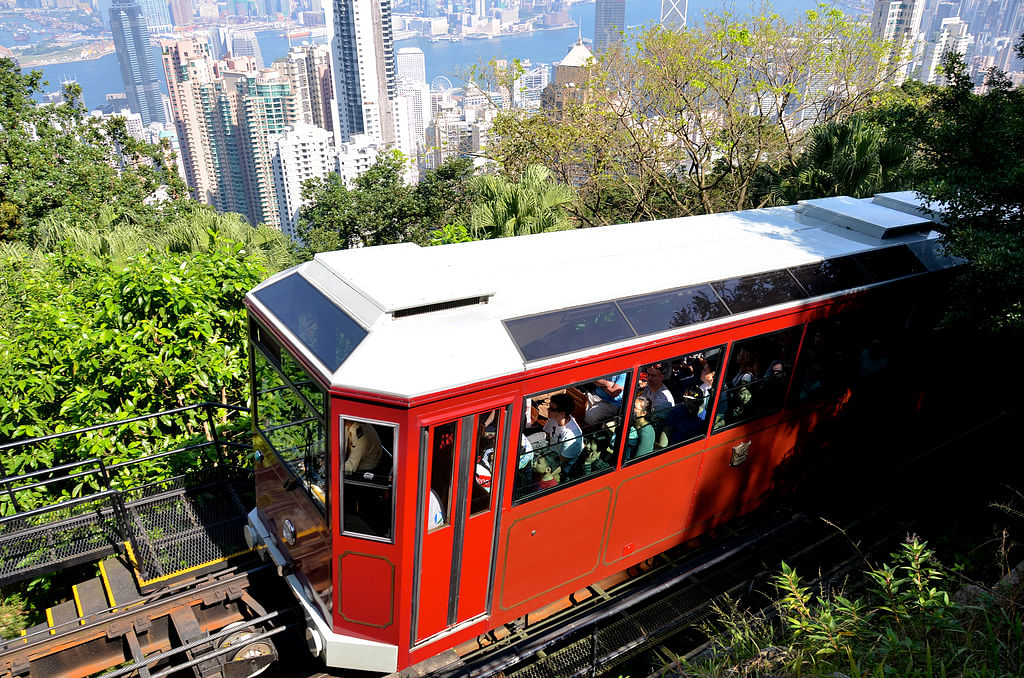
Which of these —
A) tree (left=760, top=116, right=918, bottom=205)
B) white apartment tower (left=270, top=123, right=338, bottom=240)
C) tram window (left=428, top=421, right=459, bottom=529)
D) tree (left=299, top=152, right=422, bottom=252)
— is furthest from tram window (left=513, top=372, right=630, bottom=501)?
white apartment tower (left=270, top=123, right=338, bottom=240)

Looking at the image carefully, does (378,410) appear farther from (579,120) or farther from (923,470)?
(579,120)

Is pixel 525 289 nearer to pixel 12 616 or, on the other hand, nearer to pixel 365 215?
pixel 12 616

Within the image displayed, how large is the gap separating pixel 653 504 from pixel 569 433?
1471 mm

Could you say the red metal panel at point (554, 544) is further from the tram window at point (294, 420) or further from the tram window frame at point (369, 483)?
the tram window at point (294, 420)

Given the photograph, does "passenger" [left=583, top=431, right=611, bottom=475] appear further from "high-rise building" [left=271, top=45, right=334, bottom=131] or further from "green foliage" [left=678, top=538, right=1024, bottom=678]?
"high-rise building" [left=271, top=45, right=334, bottom=131]

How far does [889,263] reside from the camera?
7449 millimetres

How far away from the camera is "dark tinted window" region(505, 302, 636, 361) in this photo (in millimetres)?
5008

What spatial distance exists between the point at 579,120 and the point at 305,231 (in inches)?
457

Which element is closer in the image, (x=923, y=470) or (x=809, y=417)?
(x=809, y=417)

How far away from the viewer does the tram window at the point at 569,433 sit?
5.21 m

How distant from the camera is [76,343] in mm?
7770

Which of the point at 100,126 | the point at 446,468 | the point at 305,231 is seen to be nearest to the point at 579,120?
the point at 305,231

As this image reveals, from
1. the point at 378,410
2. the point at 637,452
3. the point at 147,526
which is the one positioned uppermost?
the point at 378,410

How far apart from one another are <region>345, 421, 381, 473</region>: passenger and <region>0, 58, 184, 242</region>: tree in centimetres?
1777
